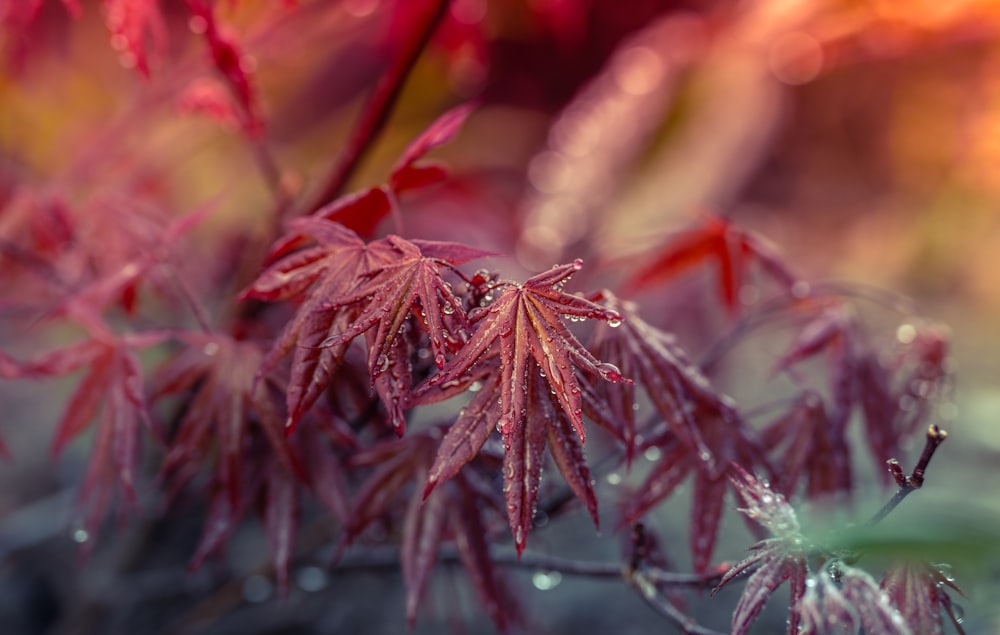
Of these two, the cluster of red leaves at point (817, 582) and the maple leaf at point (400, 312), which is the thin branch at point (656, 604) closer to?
the cluster of red leaves at point (817, 582)

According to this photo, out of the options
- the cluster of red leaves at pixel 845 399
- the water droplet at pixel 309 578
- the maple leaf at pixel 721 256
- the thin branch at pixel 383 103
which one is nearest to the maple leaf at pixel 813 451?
the cluster of red leaves at pixel 845 399

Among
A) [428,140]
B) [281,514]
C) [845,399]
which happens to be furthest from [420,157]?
[845,399]

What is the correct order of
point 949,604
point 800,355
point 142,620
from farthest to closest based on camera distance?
1. point 142,620
2. point 800,355
3. point 949,604

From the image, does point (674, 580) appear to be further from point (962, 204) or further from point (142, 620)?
point (962, 204)

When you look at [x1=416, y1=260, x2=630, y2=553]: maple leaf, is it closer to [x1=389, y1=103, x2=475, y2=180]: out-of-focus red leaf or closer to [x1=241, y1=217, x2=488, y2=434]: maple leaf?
[x1=241, y1=217, x2=488, y2=434]: maple leaf

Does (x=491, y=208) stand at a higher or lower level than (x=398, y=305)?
lower

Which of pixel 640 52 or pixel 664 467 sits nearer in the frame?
pixel 664 467

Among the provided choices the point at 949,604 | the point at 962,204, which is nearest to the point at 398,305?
the point at 949,604
